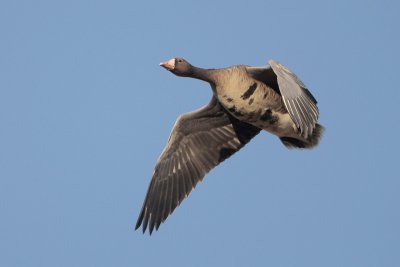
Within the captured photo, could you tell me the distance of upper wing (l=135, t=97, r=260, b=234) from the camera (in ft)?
46.9

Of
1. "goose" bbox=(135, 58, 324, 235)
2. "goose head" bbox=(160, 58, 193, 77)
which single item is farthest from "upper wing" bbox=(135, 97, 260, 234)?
"goose head" bbox=(160, 58, 193, 77)

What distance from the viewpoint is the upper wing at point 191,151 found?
1430 centimetres

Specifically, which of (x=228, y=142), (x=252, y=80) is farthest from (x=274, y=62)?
(x=228, y=142)

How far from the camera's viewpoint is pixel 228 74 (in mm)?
13047

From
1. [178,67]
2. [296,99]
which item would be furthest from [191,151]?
[296,99]

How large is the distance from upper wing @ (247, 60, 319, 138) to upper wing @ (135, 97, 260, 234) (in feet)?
7.07

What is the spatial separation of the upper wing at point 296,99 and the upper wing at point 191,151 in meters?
2.15

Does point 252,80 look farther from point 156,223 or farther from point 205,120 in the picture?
point 156,223

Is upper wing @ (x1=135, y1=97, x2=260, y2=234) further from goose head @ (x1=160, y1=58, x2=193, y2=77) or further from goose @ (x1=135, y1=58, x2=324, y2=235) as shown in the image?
goose head @ (x1=160, y1=58, x2=193, y2=77)

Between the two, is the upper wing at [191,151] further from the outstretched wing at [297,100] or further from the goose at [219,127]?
the outstretched wing at [297,100]

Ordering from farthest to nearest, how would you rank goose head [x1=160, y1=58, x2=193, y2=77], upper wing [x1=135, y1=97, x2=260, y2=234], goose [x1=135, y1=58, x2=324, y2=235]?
upper wing [x1=135, y1=97, x2=260, y2=234], goose head [x1=160, y1=58, x2=193, y2=77], goose [x1=135, y1=58, x2=324, y2=235]

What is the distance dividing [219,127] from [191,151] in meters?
0.66

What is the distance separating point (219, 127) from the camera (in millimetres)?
14727

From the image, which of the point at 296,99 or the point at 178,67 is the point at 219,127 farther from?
the point at 296,99
